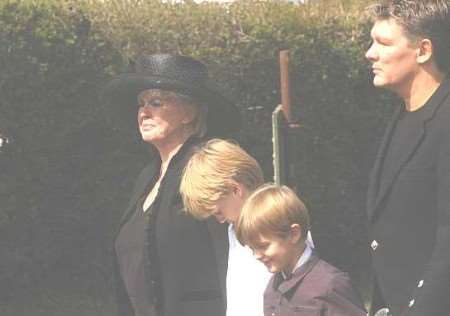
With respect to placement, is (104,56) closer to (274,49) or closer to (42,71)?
(42,71)

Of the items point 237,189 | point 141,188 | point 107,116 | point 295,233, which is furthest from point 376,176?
point 107,116

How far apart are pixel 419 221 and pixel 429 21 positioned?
0.54 m

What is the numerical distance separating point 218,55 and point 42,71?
4.58 ft

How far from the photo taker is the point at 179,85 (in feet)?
13.4

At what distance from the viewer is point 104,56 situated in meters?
8.42

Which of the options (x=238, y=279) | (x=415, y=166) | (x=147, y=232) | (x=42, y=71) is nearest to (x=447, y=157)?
(x=415, y=166)

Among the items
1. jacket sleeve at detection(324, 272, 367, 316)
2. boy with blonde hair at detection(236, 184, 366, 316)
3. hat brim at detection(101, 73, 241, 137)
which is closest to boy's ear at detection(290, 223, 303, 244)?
boy with blonde hair at detection(236, 184, 366, 316)

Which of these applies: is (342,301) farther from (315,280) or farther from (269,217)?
(269,217)

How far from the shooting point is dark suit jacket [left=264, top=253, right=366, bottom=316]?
3.34 m

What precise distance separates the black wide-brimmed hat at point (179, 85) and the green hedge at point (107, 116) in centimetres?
379

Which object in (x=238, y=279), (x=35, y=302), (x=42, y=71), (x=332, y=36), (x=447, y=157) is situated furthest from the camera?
(x=332, y=36)

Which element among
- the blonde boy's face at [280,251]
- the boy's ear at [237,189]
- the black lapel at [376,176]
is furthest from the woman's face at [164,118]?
the black lapel at [376,176]

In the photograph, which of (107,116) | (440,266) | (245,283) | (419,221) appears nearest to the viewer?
(440,266)

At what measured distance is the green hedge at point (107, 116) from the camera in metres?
8.18
